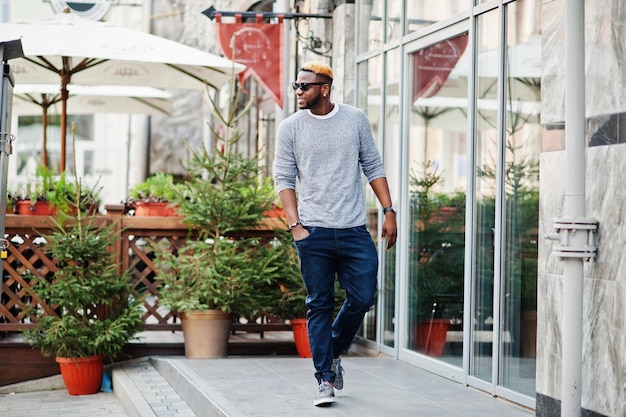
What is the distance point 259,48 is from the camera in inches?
404

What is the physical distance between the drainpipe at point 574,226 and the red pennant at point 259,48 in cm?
587

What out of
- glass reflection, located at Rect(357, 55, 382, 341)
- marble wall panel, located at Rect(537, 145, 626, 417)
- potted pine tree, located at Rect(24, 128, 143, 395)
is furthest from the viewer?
glass reflection, located at Rect(357, 55, 382, 341)

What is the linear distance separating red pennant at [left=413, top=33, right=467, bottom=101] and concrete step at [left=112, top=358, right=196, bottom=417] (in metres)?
2.78

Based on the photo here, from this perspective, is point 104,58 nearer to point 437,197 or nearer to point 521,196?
point 437,197

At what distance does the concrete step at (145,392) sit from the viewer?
640 cm

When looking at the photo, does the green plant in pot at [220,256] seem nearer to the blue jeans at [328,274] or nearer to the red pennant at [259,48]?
the red pennant at [259,48]

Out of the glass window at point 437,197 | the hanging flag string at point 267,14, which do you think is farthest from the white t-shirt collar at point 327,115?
the hanging flag string at point 267,14

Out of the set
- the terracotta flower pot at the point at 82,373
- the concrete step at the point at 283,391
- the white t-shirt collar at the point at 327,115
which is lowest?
the terracotta flower pot at the point at 82,373

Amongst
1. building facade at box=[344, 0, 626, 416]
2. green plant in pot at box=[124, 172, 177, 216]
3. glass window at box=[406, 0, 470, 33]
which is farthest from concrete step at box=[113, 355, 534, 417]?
glass window at box=[406, 0, 470, 33]

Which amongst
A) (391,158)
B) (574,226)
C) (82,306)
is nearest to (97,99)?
(82,306)

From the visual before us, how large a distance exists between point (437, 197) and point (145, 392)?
2.43m

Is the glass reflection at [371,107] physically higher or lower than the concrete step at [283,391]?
higher

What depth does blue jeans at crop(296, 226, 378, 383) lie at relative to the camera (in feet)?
17.3

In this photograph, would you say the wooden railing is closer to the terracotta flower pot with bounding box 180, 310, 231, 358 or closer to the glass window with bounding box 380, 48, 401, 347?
the terracotta flower pot with bounding box 180, 310, 231, 358
